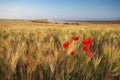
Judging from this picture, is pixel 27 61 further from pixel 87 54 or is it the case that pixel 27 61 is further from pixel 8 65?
pixel 87 54

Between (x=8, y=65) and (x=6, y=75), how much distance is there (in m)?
0.09

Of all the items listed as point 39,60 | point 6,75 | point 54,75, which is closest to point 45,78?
point 54,75

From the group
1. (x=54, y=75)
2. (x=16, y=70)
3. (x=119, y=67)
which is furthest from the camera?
(x=119, y=67)

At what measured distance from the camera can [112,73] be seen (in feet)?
6.41

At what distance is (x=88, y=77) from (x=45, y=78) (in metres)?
0.35

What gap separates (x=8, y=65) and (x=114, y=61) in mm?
981

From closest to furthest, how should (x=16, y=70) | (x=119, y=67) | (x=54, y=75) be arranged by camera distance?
1. (x=54, y=75)
2. (x=16, y=70)
3. (x=119, y=67)

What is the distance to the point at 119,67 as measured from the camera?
2018mm

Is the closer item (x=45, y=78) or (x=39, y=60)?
(x=45, y=78)

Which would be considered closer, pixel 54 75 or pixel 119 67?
pixel 54 75

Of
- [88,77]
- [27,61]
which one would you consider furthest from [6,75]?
[88,77]

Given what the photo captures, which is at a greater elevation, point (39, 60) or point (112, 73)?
point (39, 60)

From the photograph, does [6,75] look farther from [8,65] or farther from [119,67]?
[119,67]

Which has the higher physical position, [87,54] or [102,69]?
[87,54]
